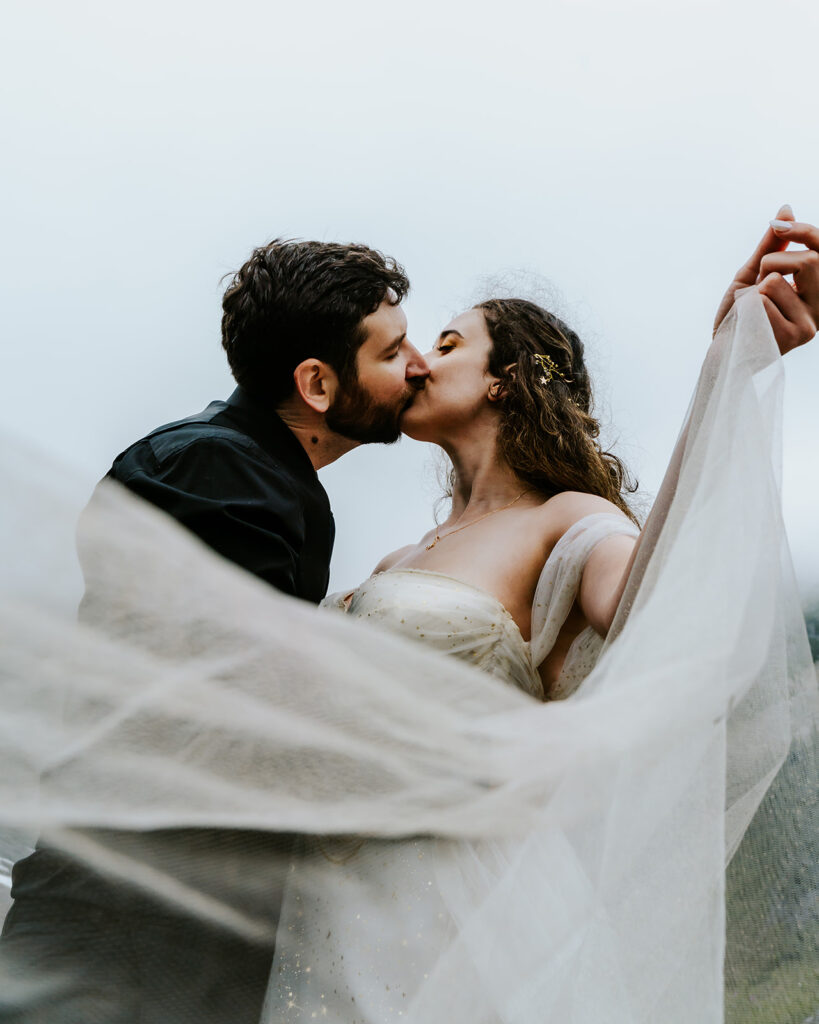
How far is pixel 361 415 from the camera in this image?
223cm

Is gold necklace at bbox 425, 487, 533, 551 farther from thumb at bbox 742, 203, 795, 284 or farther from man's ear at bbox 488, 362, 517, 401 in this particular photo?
thumb at bbox 742, 203, 795, 284

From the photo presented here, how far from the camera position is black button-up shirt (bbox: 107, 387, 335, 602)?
5.16ft

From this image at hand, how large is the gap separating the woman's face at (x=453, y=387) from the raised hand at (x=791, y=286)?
108 centimetres

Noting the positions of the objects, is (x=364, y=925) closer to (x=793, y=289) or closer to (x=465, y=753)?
(x=465, y=753)

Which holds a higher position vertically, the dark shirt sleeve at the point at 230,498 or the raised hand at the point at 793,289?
the raised hand at the point at 793,289

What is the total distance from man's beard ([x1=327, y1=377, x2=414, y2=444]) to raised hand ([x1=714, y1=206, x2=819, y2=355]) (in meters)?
0.98

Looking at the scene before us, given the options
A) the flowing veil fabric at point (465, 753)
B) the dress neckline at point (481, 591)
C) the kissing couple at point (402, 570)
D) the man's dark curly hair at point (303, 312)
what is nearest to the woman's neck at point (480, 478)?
the kissing couple at point (402, 570)

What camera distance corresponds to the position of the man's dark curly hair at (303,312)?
84.7 inches

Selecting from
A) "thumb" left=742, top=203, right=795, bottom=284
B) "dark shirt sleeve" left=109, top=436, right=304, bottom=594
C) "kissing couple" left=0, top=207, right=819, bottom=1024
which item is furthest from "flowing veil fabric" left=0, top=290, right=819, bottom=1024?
"thumb" left=742, top=203, right=795, bottom=284

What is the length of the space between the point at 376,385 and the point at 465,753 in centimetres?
117

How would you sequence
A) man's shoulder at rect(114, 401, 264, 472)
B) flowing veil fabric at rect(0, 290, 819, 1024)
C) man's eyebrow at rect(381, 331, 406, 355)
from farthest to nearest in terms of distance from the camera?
man's eyebrow at rect(381, 331, 406, 355)
man's shoulder at rect(114, 401, 264, 472)
flowing veil fabric at rect(0, 290, 819, 1024)

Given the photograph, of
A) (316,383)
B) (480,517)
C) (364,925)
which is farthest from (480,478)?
(364,925)

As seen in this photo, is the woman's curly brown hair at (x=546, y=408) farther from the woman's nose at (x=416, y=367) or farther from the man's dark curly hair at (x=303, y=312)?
the man's dark curly hair at (x=303, y=312)

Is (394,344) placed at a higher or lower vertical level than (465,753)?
higher
